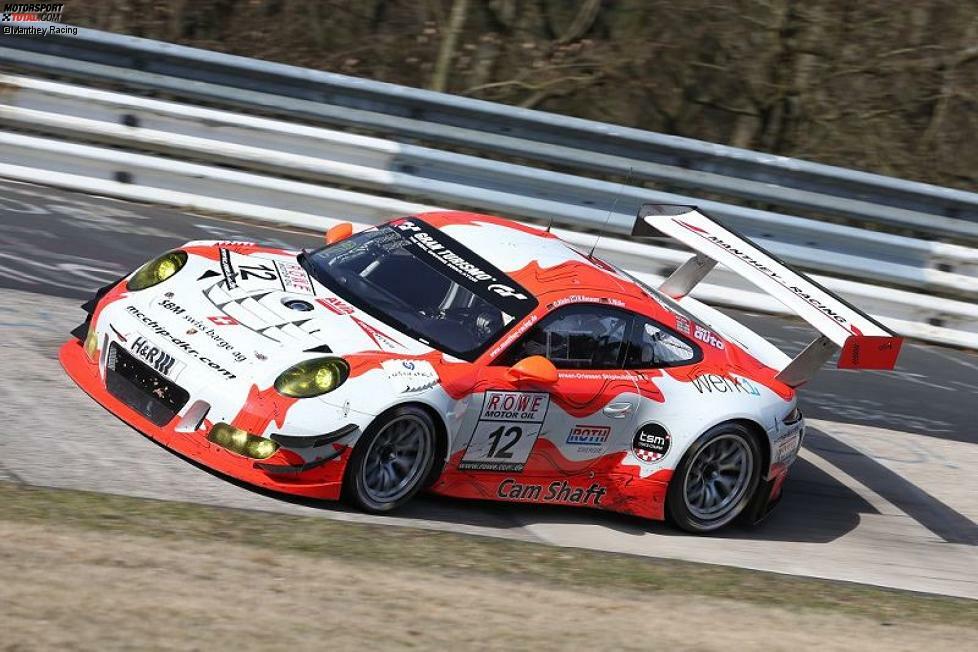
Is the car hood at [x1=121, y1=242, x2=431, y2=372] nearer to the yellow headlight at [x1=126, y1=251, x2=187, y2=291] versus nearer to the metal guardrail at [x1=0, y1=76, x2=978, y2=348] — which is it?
the yellow headlight at [x1=126, y1=251, x2=187, y2=291]

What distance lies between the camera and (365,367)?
21.3 ft

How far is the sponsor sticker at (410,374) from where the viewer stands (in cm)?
650

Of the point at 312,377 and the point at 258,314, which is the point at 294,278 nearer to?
the point at 258,314

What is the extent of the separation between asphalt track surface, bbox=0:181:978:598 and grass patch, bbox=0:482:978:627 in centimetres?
21

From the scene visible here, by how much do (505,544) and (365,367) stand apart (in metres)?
1.07

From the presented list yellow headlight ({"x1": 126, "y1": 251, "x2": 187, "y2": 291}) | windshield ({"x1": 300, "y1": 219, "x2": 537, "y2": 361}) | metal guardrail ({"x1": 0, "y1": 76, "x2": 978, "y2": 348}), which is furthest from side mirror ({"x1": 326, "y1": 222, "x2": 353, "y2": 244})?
metal guardrail ({"x1": 0, "y1": 76, "x2": 978, "y2": 348})

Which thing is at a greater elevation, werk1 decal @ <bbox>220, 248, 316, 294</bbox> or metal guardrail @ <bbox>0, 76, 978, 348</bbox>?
werk1 decal @ <bbox>220, 248, 316, 294</bbox>

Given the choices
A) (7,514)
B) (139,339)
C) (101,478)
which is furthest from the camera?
(139,339)

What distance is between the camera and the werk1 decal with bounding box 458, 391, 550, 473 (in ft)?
22.5

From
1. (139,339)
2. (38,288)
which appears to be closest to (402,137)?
(38,288)

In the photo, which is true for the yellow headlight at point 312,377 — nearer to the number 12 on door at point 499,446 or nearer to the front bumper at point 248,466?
the front bumper at point 248,466

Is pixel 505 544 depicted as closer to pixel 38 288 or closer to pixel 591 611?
pixel 591 611

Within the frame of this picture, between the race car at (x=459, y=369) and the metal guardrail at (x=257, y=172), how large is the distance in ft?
11.6

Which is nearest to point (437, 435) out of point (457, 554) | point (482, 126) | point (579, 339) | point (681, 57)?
point (457, 554)
